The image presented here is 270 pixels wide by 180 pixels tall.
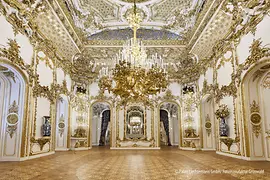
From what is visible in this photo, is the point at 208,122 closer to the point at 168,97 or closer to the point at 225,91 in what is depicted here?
the point at 168,97

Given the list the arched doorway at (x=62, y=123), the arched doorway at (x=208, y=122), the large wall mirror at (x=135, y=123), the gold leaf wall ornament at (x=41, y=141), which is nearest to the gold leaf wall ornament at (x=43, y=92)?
the gold leaf wall ornament at (x=41, y=141)

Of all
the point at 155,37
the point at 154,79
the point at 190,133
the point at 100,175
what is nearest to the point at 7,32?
the point at 154,79

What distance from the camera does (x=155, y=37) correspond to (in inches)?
443

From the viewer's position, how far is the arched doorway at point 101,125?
1548 centimetres

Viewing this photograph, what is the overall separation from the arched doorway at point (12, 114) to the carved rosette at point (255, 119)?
Result: 7.47 meters

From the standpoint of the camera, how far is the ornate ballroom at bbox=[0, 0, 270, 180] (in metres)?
5.76

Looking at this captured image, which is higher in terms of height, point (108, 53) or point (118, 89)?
point (108, 53)

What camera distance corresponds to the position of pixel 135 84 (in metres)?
5.90

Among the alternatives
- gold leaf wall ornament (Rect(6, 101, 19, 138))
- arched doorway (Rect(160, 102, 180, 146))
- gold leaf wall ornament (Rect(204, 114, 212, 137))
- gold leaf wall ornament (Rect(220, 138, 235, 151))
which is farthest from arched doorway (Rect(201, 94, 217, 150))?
gold leaf wall ornament (Rect(6, 101, 19, 138))

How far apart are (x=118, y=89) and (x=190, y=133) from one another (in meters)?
6.84

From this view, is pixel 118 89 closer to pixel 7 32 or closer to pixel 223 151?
pixel 7 32

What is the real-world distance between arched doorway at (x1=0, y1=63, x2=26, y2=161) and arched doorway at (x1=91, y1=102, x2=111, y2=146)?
854 cm

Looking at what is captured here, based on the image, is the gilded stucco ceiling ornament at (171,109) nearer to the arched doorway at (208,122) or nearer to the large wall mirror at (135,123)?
the large wall mirror at (135,123)

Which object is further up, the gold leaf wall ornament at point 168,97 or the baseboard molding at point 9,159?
the gold leaf wall ornament at point 168,97
